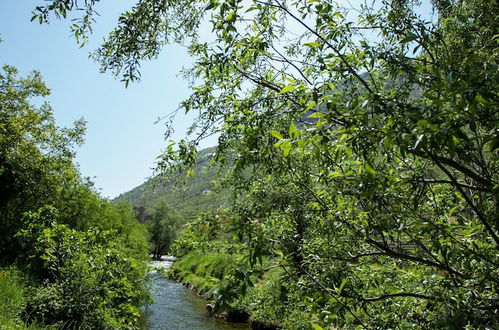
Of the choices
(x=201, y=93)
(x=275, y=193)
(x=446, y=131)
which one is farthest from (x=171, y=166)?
(x=446, y=131)

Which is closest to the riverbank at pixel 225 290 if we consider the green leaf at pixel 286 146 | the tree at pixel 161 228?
the green leaf at pixel 286 146

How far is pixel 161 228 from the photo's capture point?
67.0m

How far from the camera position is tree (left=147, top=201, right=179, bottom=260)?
217 ft

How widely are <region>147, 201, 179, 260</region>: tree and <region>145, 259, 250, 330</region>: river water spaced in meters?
43.6

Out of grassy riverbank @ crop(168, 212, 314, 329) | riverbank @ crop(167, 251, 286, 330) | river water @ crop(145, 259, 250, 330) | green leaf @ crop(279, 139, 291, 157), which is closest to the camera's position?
green leaf @ crop(279, 139, 291, 157)

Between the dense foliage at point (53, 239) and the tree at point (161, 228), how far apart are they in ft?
136

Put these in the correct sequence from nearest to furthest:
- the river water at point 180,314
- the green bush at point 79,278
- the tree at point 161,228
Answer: the green bush at point 79,278
the river water at point 180,314
the tree at point 161,228

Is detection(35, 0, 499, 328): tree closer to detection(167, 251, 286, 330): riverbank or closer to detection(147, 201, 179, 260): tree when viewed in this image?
detection(167, 251, 286, 330): riverbank

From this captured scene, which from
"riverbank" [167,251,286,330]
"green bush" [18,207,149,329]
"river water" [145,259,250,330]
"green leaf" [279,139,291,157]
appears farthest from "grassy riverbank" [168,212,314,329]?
"river water" [145,259,250,330]

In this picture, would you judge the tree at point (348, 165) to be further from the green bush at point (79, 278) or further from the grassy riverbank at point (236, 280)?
the green bush at point (79, 278)

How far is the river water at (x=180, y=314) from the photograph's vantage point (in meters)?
15.8

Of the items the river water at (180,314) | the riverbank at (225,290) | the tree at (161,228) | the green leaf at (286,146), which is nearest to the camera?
the green leaf at (286,146)

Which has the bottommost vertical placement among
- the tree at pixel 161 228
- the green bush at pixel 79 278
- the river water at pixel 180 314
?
the river water at pixel 180 314

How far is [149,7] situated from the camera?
3.63m
